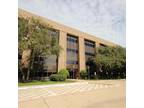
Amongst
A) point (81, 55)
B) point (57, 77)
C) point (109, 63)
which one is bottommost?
point (57, 77)

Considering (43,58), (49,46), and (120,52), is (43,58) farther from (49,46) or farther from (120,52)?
(120,52)

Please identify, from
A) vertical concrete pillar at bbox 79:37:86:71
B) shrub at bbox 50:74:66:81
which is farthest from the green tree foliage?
shrub at bbox 50:74:66:81

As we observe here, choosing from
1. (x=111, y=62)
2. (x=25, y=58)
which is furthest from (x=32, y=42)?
(x=111, y=62)

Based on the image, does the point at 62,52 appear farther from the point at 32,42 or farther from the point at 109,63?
→ the point at 32,42

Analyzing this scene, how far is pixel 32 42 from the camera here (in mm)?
14133

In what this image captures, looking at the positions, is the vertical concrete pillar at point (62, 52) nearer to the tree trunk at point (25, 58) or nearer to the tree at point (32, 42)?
→ the tree at point (32, 42)

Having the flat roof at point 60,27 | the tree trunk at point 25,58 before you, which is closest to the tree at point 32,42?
the tree trunk at point 25,58

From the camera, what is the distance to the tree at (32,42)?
13812 millimetres

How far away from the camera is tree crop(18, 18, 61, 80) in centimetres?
1381

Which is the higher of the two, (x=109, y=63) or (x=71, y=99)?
(x=109, y=63)
